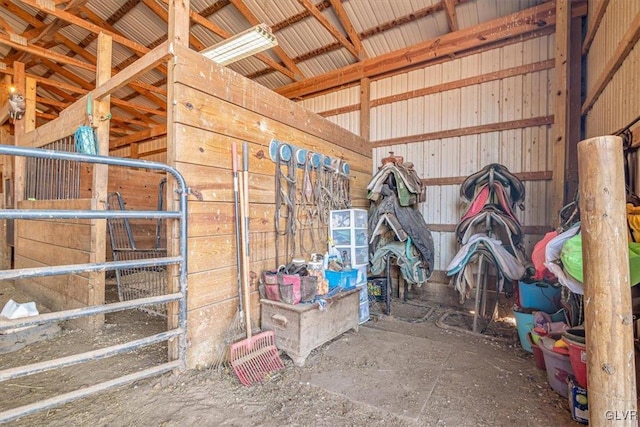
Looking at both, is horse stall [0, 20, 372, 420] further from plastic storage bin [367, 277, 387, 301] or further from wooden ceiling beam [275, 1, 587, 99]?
wooden ceiling beam [275, 1, 587, 99]

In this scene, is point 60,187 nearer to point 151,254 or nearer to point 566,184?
point 151,254

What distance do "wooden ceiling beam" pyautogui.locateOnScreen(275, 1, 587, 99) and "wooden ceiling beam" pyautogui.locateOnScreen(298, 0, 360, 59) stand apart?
308mm

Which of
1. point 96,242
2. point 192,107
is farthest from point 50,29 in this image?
point 192,107

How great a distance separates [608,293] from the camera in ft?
4.18

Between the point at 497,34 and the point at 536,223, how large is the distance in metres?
2.39

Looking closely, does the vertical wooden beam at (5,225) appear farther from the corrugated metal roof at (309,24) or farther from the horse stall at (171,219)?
the corrugated metal roof at (309,24)

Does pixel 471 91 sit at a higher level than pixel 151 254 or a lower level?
higher

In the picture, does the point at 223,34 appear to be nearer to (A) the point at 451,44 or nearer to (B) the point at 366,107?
(B) the point at 366,107

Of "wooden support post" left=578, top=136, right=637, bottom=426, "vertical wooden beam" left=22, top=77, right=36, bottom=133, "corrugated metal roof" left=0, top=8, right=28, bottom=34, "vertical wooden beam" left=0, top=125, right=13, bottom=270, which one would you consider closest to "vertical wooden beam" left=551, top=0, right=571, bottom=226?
"wooden support post" left=578, top=136, right=637, bottom=426

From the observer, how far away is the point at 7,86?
4.32 meters

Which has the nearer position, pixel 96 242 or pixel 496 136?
pixel 96 242

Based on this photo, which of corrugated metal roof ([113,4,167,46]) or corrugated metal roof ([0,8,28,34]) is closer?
corrugated metal roof ([113,4,167,46])

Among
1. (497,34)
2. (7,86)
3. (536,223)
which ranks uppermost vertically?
(497,34)

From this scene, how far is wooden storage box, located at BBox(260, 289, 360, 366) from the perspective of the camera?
2205 mm
